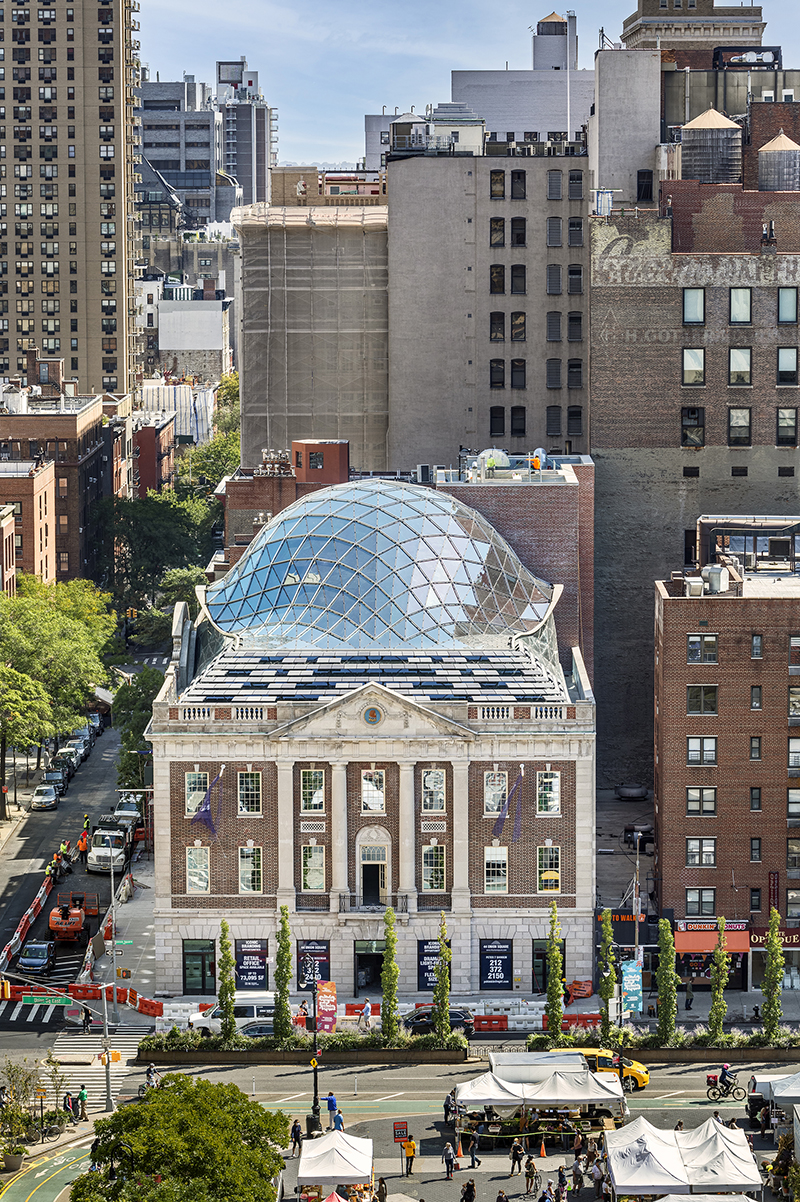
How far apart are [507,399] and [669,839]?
57.2 m

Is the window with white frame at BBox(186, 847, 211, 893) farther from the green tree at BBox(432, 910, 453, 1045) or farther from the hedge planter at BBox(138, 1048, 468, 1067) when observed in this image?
the green tree at BBox(432, 910, 453, 1045)

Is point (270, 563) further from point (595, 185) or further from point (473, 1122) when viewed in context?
point (595, 185)

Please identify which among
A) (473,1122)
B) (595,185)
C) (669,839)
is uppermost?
(595,185)

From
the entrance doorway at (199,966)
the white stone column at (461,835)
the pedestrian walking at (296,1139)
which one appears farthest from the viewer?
the entrance doorway at (199,966)

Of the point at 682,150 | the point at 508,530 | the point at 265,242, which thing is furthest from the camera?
the point at 265,242

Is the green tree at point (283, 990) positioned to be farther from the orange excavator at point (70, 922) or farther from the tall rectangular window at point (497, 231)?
the tall rectangular window at point (497, 231)

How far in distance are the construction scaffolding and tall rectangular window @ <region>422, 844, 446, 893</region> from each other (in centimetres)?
6162

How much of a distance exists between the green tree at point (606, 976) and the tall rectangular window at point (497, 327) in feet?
219

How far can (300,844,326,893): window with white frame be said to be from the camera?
116875 mm

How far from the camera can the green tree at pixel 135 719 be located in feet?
504

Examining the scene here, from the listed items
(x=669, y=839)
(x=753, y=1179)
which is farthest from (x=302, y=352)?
(x=753, y=1179)

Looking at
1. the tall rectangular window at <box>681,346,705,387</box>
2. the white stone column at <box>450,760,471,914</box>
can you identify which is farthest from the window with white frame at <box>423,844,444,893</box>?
the tall rectangular window at <box>681,346,705,387</box>

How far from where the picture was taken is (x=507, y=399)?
172 m

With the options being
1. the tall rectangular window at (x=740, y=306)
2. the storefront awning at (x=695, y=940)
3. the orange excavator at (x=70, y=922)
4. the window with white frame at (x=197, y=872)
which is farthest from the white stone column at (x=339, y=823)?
the tall rectangular window at (x=740, y=306)
